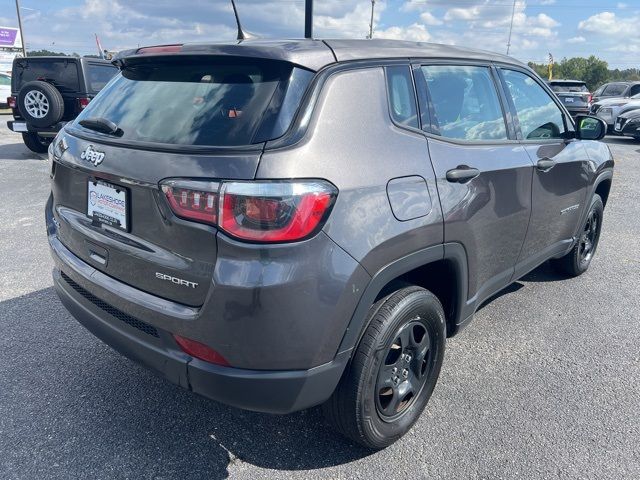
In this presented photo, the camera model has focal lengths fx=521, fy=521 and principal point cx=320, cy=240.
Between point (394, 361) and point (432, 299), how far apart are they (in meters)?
0.34

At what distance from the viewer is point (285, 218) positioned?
6.01 feet

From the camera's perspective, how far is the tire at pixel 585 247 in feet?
14.5

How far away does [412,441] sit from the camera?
8.38 ft

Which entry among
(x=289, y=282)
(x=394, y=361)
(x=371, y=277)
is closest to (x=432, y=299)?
(x=394, y=361)

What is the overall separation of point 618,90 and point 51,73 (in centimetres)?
1865

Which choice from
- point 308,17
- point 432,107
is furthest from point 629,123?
point 432,107

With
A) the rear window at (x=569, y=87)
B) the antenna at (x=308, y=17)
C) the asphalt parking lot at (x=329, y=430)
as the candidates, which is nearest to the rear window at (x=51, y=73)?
the antenna at (x=308, y=17)

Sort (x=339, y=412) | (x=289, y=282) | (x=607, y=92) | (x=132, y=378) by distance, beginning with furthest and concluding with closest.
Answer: (x=607, y=92)
(x=132, y=378)
(x=339, y=412)
(x=289, y=282)

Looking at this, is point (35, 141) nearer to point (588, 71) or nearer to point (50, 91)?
point (50, 91)

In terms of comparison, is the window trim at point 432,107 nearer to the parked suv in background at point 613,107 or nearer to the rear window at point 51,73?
the rear window at point 51,73

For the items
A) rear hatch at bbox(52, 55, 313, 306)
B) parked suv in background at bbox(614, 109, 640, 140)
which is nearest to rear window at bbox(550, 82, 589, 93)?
parked suv in background at bbox(614, 109, 640, 140)

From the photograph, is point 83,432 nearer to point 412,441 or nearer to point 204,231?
point 204,231

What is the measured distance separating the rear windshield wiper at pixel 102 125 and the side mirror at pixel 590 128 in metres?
3.24

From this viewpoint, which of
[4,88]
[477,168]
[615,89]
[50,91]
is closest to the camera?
[477,168]
